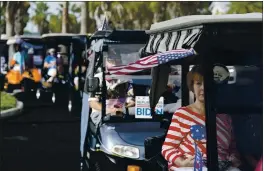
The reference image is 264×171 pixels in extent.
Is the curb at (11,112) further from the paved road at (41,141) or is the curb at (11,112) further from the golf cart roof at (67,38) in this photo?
the golf cart roof at (67,38)

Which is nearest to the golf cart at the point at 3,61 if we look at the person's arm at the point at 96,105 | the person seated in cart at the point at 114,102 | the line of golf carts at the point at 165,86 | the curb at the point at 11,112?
the curb at the point at 11,112

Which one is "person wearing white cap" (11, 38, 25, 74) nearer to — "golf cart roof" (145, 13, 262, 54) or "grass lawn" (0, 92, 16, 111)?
"grass lawn" (0, 92, 16, 111)

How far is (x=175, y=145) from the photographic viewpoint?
4.22 meters

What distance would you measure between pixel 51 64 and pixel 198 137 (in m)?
14.9

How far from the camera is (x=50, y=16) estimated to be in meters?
96.1

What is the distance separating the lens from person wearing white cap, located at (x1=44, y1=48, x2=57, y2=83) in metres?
18.3

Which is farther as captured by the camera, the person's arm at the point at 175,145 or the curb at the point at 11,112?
the curb at the point at 11,112

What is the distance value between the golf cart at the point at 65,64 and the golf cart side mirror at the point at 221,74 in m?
10.4

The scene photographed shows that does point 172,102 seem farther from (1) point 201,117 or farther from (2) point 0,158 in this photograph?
(2) point 0,158

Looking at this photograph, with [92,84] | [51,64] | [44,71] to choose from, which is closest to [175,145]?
[92,84]

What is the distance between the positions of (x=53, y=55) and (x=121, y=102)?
476 inches

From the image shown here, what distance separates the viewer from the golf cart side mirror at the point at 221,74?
3.79 meters

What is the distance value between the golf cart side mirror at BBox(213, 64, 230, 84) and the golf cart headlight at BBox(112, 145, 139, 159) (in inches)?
84.4

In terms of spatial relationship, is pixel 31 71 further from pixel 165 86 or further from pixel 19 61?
pixel 165 86
